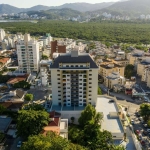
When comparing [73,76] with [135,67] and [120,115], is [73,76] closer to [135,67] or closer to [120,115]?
[120,115]

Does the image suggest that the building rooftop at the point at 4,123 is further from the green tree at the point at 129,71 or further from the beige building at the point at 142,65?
the beige building at the point at 142,65

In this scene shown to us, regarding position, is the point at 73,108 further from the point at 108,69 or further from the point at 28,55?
the point at 28,55

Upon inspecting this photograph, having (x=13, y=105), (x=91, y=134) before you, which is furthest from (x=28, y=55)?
(x=91, y=134)

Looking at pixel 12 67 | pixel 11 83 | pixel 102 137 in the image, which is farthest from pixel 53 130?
pixel 12 67

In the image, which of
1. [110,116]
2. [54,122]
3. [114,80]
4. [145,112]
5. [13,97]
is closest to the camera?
[54,122]

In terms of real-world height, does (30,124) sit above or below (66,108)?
above

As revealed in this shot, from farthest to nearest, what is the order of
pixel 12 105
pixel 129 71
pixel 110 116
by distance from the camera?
pixel 129 71 → pixel 12 105 → pixel 110 116

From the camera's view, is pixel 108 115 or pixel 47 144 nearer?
pixel 47 144

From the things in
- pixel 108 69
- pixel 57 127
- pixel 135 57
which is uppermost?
pixel 135 57
